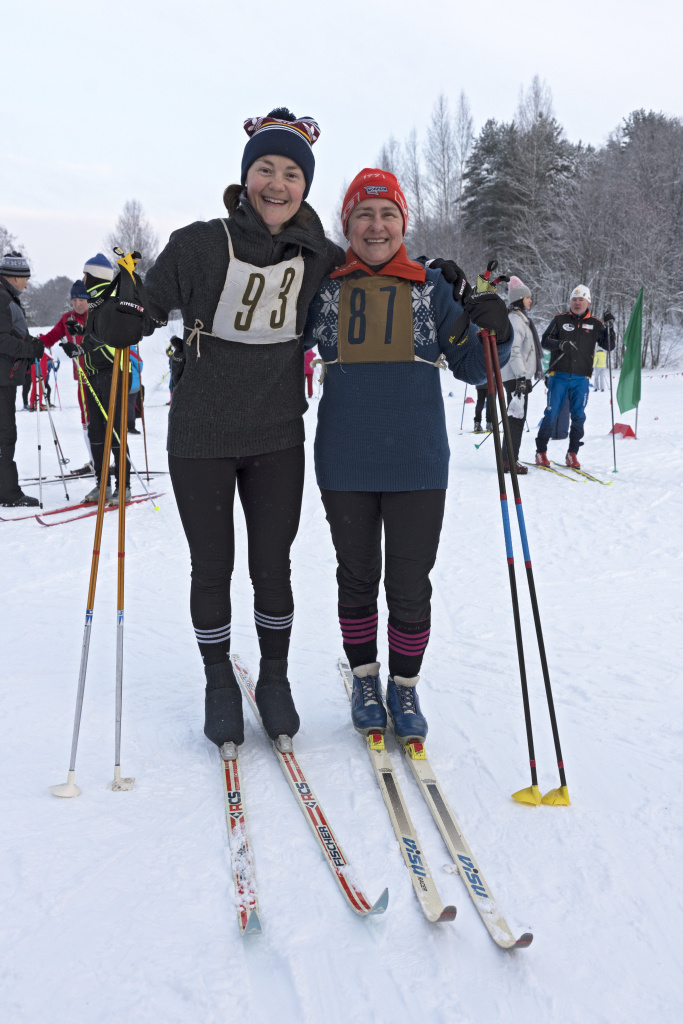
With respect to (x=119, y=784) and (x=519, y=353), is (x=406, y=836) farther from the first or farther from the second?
(x=519, y=353)

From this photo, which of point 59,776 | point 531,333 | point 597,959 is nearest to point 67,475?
point 531,333

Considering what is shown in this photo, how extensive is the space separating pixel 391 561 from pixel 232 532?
0.57m

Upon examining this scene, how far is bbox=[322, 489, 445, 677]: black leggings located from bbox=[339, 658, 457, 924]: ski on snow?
0.30 metres

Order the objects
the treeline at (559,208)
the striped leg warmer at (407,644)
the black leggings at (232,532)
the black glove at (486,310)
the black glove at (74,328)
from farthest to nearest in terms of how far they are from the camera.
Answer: the treeline at (559,208)
the black glove at (74,328)
the striped leg warmer at (407,644)
the black leggings at (232,532)
the black glove at (486,310)

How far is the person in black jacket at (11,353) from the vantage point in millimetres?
6113

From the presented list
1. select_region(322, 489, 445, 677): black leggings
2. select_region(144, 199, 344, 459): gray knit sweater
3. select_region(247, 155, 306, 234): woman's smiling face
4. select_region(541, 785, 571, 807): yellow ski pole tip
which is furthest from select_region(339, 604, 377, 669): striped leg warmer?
select_region(247, 155, 306, 234): woman's smiling face

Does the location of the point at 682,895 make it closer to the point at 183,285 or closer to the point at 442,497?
the point at 442,497

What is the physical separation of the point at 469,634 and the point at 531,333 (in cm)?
526

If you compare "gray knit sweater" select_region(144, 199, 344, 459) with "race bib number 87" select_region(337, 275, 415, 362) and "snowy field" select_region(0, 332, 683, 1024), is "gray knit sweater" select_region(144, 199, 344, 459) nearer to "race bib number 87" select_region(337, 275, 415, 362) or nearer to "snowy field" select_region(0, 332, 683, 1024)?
"race bib number 87" select_region(337, 275, 415, 362)

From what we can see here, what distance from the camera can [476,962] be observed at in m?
1.47

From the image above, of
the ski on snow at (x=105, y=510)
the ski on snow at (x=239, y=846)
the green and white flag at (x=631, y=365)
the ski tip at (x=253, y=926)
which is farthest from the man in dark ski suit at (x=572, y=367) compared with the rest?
the ski tip at (x=253, y=926)

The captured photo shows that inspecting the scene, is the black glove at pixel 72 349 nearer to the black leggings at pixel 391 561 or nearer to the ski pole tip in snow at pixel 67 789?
the black leggings at pixel 391 561

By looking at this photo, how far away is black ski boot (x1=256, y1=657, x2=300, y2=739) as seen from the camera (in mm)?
2311

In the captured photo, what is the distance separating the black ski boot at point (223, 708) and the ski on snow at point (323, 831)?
157 millimetres
